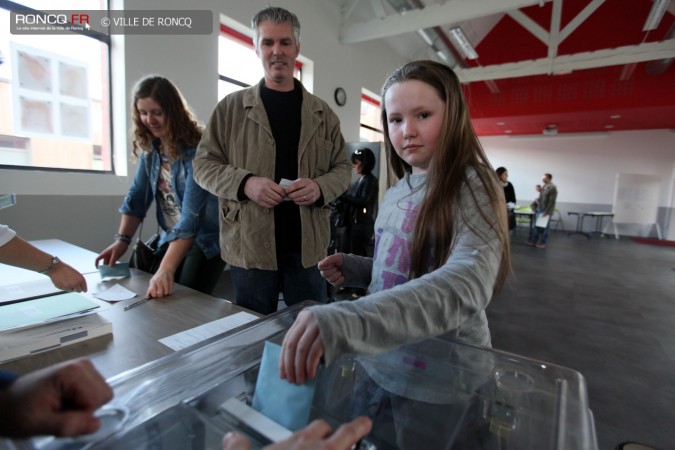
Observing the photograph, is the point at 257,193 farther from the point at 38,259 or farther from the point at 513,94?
the point at 513,94

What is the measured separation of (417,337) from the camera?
0.42 m

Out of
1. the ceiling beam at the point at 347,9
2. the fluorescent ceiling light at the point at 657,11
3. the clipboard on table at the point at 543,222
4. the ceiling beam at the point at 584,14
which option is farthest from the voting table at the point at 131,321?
the clipboard on table at the point at 543,222

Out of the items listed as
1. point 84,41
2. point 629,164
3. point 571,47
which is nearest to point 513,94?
point 571,47

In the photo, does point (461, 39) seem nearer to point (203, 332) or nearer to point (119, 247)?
point (119, 247)

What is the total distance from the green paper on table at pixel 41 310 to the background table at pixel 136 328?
7 centimetres

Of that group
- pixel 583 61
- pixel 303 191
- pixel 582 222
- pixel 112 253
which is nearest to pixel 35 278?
pixel 112 253

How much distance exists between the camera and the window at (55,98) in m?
2.21

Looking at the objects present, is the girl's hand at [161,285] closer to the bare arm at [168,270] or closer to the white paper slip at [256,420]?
the bare arm at [168,270]

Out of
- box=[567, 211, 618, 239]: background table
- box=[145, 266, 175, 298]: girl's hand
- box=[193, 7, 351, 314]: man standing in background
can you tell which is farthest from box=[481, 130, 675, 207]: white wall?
box=[145, 266, 175, 298]: girl's hand

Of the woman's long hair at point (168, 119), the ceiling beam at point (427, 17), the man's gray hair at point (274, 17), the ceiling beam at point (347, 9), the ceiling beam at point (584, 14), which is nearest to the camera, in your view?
the man's gray hair at point (274, 17)

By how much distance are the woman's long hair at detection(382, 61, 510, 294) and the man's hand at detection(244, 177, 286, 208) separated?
0.48 m

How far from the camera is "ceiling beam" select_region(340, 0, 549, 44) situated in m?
4.05

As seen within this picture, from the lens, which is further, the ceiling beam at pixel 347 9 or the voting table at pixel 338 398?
the ceiling beam at pixel 347 9

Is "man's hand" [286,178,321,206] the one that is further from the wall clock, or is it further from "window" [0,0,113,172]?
the wall clock
